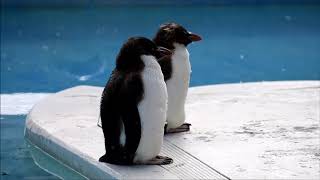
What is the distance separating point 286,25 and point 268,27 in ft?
1.07

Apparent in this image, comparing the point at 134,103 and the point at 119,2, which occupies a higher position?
the point at 134,103

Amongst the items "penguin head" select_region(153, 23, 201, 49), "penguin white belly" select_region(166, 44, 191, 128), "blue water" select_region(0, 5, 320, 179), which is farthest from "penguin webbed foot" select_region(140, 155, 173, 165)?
"blue water" select_region(0, 5, 320, 179)

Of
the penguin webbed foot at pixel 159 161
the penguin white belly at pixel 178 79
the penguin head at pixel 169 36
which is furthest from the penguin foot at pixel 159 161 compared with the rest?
the penguin head at pixel 169 36

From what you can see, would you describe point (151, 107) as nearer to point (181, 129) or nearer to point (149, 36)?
point (181, 129)

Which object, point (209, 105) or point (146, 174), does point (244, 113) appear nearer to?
point (209, 105)

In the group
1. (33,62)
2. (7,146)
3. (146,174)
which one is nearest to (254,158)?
(146,174)

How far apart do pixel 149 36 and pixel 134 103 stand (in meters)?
5.94

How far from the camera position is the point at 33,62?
8359mm

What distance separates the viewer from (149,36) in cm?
936

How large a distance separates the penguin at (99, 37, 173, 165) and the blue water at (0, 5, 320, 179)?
2.20 meters

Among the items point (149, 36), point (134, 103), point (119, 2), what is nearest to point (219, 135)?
point (134, 103)

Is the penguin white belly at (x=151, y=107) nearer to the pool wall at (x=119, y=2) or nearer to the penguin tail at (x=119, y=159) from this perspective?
the penguin tail at (x=119, y=159)

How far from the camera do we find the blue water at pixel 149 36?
7.81m

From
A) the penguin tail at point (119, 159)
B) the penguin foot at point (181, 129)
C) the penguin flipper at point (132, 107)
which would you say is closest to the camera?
the penguin flipper at point (132, 107)
